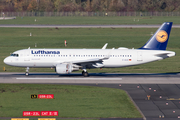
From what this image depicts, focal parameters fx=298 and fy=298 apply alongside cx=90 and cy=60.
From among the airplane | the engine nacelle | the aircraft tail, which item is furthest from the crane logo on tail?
the engine nacelle

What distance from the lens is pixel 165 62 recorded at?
57.0 m

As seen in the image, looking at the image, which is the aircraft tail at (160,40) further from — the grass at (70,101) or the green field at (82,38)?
the grass at (70,101)

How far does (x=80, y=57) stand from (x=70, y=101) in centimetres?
1402

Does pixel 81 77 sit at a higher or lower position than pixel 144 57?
lower

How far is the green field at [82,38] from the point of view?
73319 millimetres

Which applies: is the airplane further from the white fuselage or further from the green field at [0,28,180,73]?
the green field at [0,28,180,73]

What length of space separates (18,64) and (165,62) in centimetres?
2881

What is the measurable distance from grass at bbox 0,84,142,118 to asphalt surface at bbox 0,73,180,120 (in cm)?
149

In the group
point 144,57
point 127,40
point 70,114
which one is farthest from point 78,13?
point 70,114

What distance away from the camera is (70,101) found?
28781mm

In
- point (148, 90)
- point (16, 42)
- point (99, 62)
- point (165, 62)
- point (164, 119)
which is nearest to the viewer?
point (164, 119)

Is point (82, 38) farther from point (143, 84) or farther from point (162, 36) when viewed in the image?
point (143, 84)

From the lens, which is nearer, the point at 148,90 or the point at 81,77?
the point at 148,90

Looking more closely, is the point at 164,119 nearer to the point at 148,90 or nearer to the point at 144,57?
the point at 148,90
